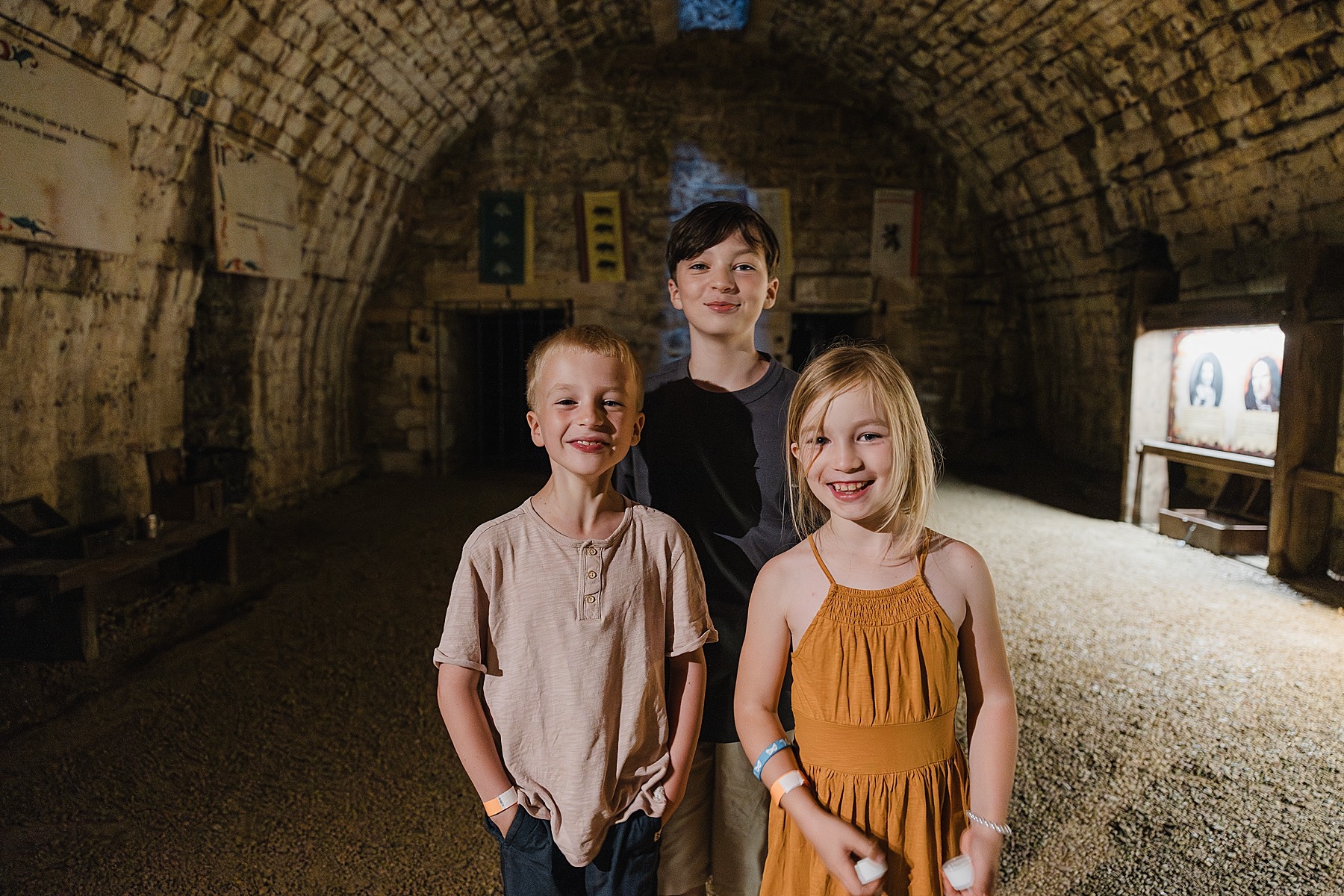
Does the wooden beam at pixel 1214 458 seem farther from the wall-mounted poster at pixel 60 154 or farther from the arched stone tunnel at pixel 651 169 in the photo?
the wall-mounted poster at pixel 60 154

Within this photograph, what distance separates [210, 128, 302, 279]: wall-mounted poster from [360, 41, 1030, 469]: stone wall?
7.71 ft

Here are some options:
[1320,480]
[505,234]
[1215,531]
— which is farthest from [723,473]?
[505,234]

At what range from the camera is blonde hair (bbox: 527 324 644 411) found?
4.50 feet

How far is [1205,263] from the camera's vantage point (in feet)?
21.0

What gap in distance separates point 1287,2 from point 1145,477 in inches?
140

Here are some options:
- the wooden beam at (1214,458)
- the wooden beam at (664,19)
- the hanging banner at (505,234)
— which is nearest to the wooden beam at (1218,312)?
the wooden beam at (1214,458)

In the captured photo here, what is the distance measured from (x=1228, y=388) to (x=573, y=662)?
6.23m

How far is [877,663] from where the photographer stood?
4.27ft

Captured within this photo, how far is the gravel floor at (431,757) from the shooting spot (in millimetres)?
2361

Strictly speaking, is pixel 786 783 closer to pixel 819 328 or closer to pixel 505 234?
pixel 505 234

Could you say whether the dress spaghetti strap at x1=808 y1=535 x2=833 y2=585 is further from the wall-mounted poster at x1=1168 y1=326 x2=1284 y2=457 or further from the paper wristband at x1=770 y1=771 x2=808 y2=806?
the wall-mounted poster at x1=1168 y1=326 x2=1284 y2=457

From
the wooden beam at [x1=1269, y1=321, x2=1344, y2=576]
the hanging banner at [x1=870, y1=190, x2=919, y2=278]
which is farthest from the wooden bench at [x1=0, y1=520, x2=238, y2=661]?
the hanging banner at [x1=870, y1=190, x2=919, y2=278]

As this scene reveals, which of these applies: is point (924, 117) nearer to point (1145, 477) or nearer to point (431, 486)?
point (1145, 477)

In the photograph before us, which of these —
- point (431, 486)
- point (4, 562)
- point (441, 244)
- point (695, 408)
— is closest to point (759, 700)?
point (695, 408)
